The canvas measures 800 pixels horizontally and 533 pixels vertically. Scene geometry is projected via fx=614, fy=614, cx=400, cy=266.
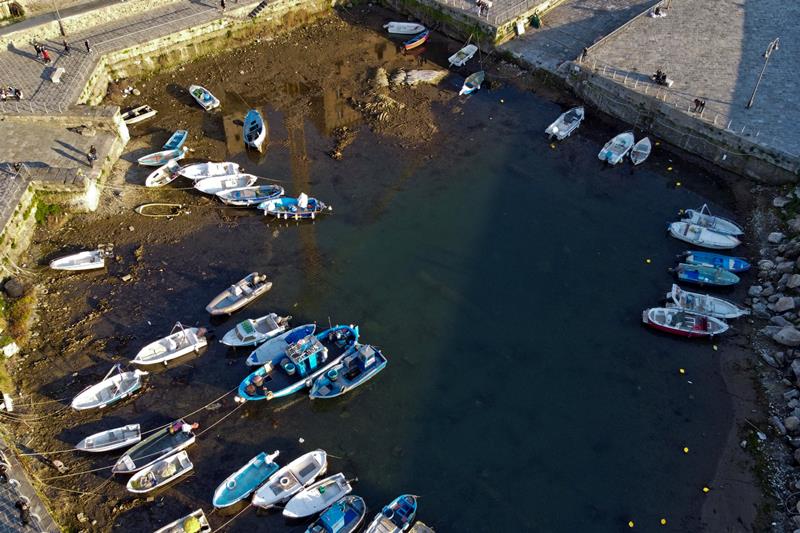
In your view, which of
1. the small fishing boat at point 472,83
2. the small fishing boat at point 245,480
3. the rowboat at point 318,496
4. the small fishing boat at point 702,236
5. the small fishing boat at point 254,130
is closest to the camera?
the rowboat at point 318,496

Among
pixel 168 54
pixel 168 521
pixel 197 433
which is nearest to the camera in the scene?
pixel 168 521

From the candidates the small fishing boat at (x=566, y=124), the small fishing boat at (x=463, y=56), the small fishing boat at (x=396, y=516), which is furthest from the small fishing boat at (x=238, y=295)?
the small fishing boat at (x=463, y=56)

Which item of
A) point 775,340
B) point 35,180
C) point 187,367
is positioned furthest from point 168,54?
point 775,340

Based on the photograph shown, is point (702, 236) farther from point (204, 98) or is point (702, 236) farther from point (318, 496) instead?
point (204, 98)

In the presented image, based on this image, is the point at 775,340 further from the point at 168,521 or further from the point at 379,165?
the point at 168,521

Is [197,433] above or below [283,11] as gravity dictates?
below

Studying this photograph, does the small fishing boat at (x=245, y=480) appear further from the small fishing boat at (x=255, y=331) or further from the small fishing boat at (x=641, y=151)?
the small fishing boat at (x=641, y=151)
